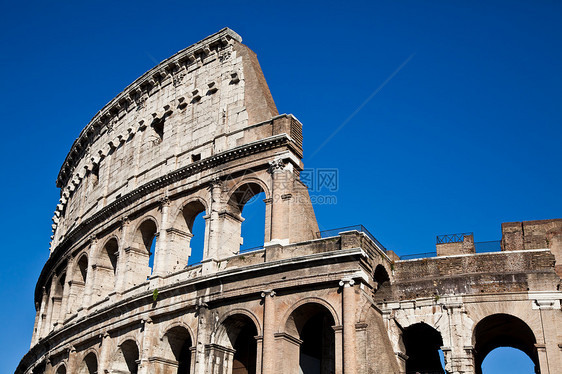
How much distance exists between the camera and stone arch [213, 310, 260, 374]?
2277 centimetres

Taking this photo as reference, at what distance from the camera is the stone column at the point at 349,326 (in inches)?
787

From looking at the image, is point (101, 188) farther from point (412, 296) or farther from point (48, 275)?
point (412, 296)

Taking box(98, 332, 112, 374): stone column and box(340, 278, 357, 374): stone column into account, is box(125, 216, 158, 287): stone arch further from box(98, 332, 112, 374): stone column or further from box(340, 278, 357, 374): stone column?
box(340, 278, 357, 374): stone column

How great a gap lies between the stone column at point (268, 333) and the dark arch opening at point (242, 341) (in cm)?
104

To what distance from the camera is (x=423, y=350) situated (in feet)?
86.4

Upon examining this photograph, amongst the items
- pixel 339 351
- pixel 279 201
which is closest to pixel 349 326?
pixel 339 351

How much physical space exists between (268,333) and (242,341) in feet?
9.06

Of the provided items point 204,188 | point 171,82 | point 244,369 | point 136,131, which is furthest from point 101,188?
point 244,369

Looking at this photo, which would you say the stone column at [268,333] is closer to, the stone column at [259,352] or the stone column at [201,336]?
the stone column at [259,352]

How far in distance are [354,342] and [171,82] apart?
15.6 meters

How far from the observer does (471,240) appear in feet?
83.6

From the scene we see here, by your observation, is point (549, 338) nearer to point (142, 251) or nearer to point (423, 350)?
point (423, 350)

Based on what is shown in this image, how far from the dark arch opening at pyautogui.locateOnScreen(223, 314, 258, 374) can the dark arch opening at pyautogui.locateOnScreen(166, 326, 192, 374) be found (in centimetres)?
186

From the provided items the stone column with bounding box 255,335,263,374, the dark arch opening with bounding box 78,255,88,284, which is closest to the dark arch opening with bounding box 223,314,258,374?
the stone column with bounding box 255,335,263,374
